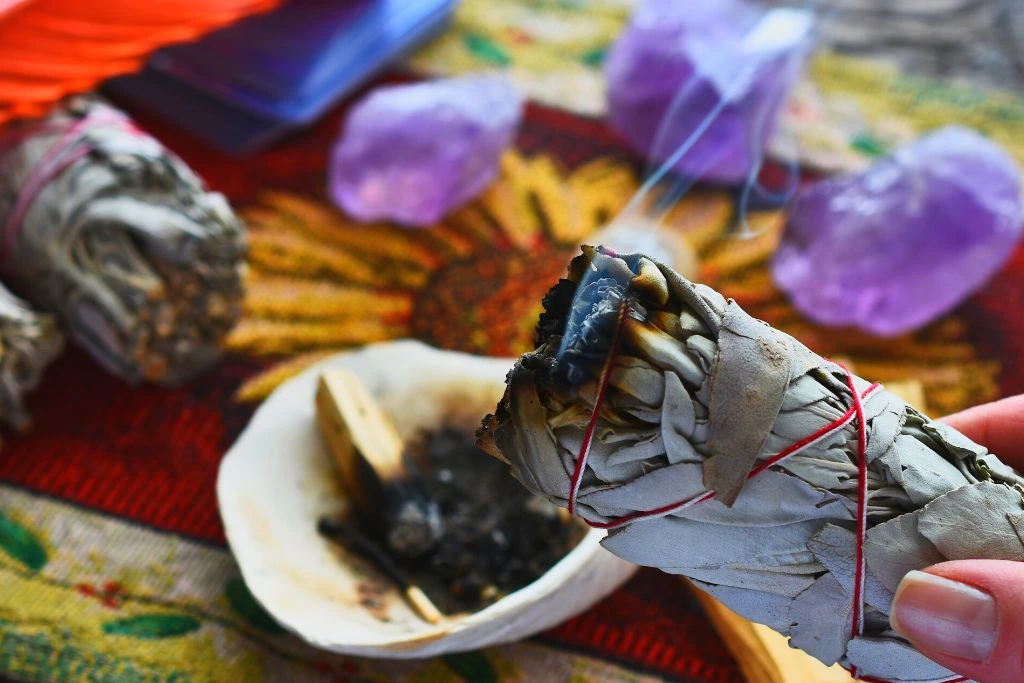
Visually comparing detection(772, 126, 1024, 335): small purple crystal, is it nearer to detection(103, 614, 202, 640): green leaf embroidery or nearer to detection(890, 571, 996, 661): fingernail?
detection(890, 571, 996, 661): fingernail

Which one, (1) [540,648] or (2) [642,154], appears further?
(2) [642,154]

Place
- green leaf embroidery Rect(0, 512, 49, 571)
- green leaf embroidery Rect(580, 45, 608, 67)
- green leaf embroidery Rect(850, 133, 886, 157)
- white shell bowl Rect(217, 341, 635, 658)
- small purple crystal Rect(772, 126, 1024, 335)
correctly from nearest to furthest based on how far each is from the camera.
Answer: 1. white shell bowl Rect(217, 341, 635, 658)
2. green leaf embroidery Rect(0, 512, 49, 571)
3. small purple crystal Rect(772, 126, 1024, 335)
4. green leaf embroidery Rect(850, 133, 886, 157)
5. green leaf embroidery Rect(580, 45, 608, 67)

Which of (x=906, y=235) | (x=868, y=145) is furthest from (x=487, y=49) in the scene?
(x=906, y=235)

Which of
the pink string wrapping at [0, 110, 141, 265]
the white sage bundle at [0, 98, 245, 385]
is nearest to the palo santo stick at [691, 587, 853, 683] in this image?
the white sage bundle at [0, 98, 245, 385]

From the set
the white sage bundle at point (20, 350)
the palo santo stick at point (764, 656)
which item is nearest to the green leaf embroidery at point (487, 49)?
the white sage bundle at point (20, 350)

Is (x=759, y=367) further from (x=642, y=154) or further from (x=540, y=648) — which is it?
(x=642, y=154)

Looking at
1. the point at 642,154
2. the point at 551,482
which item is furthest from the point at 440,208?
the point at 551,482
